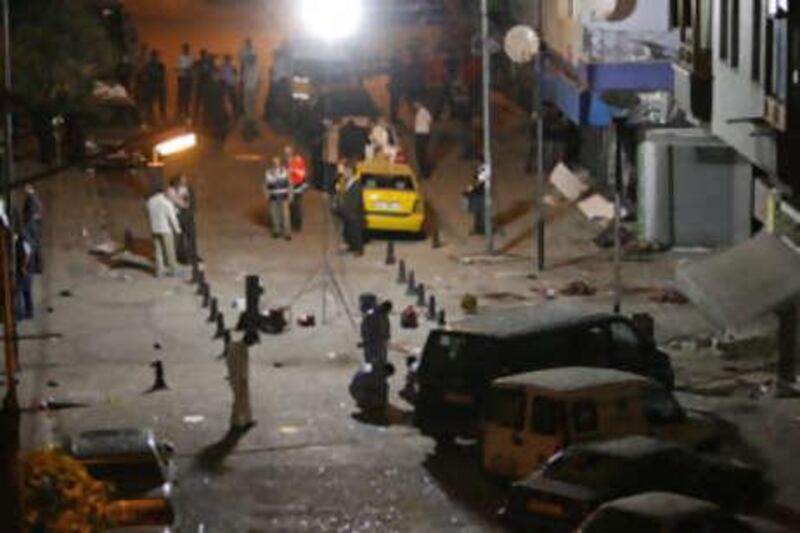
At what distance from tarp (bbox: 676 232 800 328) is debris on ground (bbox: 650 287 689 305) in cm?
316

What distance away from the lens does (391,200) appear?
4006 cm

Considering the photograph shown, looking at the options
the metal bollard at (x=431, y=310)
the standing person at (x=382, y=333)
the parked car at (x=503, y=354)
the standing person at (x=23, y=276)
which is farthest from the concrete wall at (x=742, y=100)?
the standing person at (x=23, y=276)

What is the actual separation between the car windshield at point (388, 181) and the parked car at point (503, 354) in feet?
45.4

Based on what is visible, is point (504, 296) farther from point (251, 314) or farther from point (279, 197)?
point (279, 197)

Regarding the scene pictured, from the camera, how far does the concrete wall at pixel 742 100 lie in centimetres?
2969

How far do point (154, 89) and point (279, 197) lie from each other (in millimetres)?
11820

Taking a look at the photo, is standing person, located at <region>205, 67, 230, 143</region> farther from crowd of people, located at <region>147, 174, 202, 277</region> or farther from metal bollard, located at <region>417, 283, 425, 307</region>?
metal bollard, located at <region>417, 283, 425, 307</region>

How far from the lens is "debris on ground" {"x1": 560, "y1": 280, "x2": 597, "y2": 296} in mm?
35312

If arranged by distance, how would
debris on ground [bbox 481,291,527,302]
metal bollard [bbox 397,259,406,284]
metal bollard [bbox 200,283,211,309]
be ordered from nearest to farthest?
metal bollard [bbox 200,283,211,309] < debris on ground [bbox 481,291,527,302] < metal bollard [bbox 397,259,406,284]

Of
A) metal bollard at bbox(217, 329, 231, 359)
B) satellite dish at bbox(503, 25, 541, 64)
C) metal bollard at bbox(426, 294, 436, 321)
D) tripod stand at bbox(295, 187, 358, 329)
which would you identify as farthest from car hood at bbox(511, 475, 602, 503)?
satellite dish at bbox(503, 25, 541, 64)

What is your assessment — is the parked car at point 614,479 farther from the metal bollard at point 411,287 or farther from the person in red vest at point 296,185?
the person in red vest at point 296,185

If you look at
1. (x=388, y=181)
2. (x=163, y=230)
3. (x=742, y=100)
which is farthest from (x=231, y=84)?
(x=742, y=100)

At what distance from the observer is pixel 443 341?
2562cm

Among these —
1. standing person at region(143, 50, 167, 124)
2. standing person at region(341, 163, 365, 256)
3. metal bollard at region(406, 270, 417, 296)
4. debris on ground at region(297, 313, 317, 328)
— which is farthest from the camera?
standing person at region(143, 50, 167, 124)
